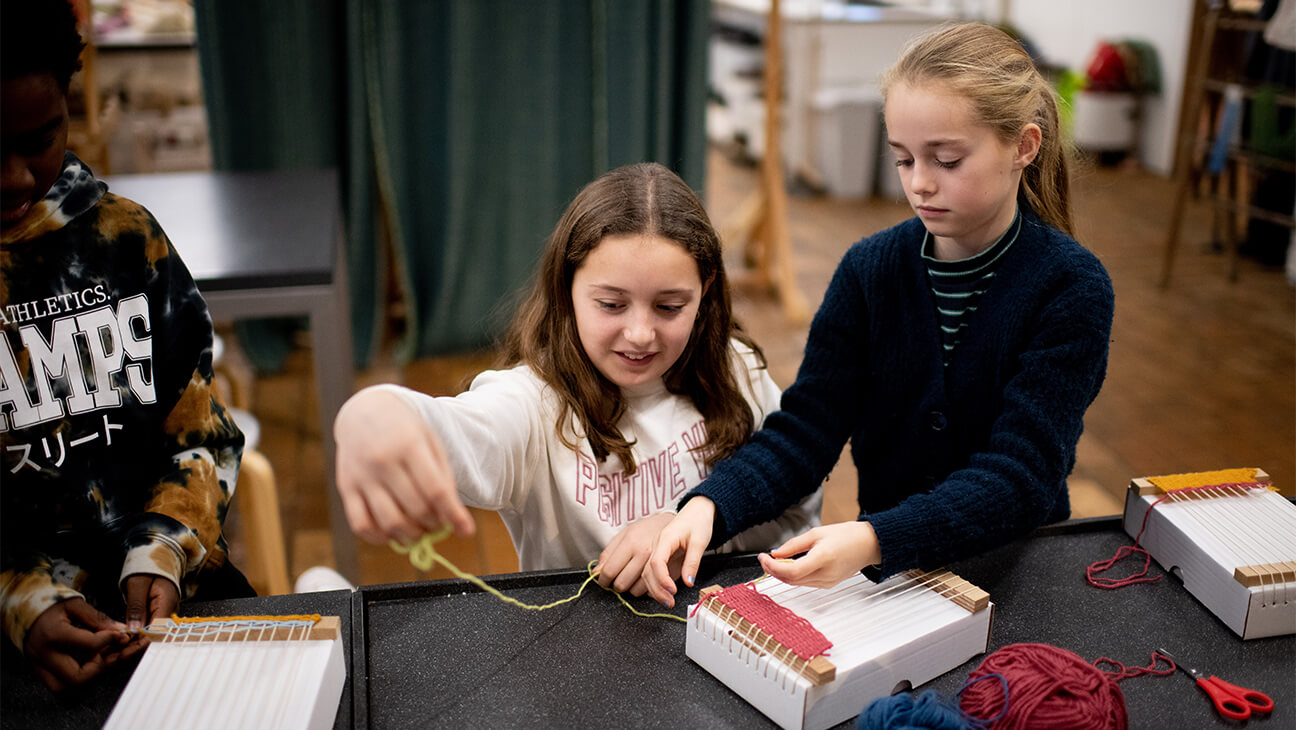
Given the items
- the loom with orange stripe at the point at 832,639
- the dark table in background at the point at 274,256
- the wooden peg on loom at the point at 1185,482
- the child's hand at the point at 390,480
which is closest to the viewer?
the child's hand at the point at 390,480

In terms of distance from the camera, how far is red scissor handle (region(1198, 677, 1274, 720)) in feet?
2.66

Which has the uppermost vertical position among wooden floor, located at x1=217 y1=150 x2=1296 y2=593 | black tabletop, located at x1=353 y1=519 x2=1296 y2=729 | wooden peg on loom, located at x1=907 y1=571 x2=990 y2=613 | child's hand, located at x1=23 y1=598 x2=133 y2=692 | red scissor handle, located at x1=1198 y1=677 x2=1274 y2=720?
wooden peg on loom, located at x1=907 y1=571 x2=990 y2=613

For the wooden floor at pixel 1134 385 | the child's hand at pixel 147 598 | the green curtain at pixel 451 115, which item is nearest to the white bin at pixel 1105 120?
the wooden floor at pixel 1134 385

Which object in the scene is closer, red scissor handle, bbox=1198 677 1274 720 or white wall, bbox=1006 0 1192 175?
red scissor handle, bbox=1198 677 1274 720

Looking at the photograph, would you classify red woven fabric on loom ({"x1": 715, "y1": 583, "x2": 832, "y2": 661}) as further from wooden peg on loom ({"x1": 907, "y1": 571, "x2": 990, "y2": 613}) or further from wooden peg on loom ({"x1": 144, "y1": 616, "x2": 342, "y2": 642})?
wooden peg on loom ({"x1": 144, "y1": 616, "x2": 342, "y2": 642})

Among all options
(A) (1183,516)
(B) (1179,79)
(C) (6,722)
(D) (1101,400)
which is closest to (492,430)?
(C) (6,722)

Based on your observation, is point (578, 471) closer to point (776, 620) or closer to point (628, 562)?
point (628, 562)

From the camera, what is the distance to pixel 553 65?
3115 mm

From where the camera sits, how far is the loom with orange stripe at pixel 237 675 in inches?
29.9

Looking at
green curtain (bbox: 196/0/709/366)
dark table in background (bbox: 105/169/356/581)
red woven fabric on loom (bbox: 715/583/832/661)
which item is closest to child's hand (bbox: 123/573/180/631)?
red woven fabric on loom (bbox: 715/583/832/661)

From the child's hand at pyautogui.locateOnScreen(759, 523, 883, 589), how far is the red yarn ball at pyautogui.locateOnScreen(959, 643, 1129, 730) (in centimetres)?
14

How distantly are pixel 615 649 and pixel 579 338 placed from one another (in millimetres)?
368

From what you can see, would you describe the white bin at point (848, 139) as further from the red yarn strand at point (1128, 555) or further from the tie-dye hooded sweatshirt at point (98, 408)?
the tie-dye hooded sweatshirt at point (98, 408)

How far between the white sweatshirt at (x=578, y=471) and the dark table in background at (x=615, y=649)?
0.44ft
